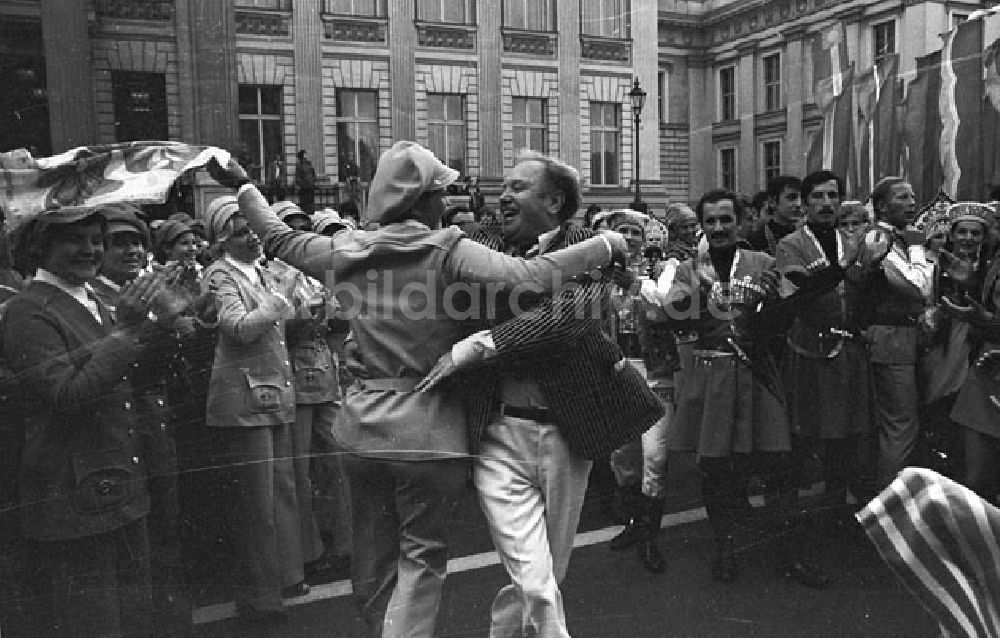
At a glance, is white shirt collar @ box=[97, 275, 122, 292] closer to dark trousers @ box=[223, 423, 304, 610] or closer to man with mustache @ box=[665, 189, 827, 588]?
→ dark trousers @ box=[223, 423, 304, 610]

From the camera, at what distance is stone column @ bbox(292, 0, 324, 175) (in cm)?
412

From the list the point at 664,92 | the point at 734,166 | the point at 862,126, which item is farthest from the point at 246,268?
the point at 862,126

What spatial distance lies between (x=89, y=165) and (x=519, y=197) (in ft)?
4.61

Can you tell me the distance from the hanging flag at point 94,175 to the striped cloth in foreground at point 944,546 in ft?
7.72

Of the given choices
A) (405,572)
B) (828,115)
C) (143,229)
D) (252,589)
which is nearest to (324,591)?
(252,589)

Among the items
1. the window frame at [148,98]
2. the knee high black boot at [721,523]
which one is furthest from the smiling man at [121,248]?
the knee high black boot at [721,523]

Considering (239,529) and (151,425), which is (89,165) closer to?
(151,425)

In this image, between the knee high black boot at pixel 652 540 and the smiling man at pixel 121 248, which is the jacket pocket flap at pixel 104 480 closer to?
the smiling man at pixel 121 248

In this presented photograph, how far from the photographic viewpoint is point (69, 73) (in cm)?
421

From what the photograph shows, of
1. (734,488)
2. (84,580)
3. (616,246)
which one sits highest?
(616,246)

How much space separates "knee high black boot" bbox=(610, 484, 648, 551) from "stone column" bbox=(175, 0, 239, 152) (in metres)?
2.51

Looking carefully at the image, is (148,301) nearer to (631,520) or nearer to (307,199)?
(307,199)

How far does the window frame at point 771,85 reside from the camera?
22.6 ft

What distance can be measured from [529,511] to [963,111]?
5.06 m
